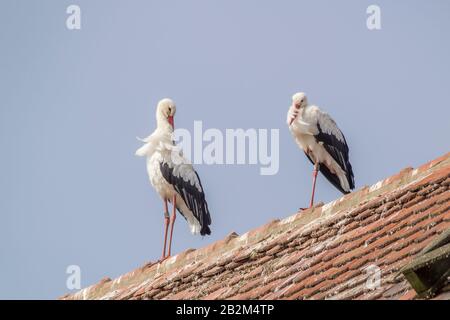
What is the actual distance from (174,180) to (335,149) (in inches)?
69.7

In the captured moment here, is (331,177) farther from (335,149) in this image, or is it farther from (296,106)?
(296,106)

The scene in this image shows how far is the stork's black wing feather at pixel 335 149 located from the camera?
16.3m

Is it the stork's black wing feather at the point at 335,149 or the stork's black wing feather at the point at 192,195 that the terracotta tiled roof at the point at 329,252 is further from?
the stork's black wing feather at the point at 335,149

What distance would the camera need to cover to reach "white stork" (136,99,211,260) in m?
16.0

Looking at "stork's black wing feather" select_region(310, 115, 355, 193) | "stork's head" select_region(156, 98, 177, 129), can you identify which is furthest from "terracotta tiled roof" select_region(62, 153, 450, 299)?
"stork's head" select_region(156, 98, 177, 129)

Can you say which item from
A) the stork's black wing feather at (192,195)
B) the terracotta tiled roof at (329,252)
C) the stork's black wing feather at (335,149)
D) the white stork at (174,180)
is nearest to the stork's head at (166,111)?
the white stork at (174,180)

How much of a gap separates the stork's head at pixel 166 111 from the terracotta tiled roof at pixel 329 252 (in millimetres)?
4610

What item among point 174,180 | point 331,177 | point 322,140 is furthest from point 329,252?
point 331,177

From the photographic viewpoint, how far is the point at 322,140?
16297mm

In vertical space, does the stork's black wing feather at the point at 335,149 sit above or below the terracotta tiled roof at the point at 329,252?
above

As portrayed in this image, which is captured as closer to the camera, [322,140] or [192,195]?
[192,195]

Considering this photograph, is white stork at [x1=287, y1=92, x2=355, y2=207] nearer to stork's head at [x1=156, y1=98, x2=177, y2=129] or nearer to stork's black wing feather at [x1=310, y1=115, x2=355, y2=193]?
stork's black wing feather at [x1=310, y1=115, x2=355, y2=193]
